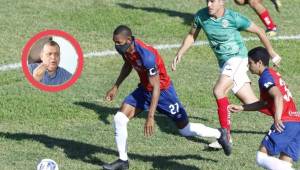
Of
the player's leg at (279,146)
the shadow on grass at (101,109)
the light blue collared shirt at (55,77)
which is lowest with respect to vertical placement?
the player's leg at (279,146)

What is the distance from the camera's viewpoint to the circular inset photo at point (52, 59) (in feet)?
45.9

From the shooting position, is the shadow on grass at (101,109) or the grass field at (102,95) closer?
the grass field at (102,95)

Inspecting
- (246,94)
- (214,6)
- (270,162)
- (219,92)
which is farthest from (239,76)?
(270,162)

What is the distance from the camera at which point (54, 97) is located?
53.3 feet

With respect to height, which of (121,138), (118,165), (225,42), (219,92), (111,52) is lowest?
(118,165)

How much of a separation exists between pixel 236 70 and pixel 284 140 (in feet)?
9.91

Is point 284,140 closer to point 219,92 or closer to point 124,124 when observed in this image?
point 124,124

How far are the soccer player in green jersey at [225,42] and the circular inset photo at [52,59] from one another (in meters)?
1.50

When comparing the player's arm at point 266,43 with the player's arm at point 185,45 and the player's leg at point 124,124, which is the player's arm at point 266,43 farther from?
the player's leg at point 124,124

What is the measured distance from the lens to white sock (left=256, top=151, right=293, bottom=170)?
438 inches

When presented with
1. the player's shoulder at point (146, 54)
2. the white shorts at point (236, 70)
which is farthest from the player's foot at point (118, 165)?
the white shorts at point (236, 70)

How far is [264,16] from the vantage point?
66.4ft

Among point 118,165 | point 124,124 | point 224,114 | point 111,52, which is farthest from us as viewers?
point 111,52

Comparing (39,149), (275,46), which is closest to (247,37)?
(275,46)
